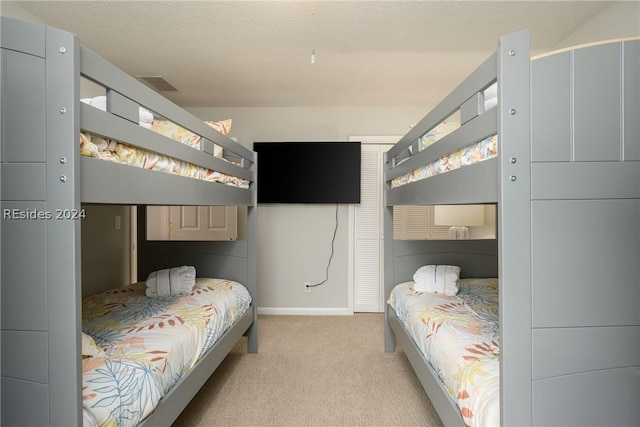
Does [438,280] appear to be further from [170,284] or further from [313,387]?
[170,284]

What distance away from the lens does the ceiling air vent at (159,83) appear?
3.19 m

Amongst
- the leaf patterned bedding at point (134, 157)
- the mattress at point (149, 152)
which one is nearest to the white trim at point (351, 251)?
the mattress at point (149, 152)

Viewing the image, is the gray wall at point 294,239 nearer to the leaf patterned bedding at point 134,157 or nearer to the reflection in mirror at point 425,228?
the reflection in mirror at point 425,228

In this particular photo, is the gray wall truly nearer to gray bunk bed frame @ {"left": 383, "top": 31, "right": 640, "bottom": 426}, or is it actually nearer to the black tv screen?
the black tv screen

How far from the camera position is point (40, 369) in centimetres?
96

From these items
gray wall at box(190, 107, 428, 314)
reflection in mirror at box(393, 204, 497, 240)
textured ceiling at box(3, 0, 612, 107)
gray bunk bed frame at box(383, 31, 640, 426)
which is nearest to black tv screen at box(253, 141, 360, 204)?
gray wall at box(190, 107, 428, 314)

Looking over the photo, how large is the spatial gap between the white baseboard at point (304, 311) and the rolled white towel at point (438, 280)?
1.62m

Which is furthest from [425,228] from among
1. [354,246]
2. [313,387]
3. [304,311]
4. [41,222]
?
[41,222]

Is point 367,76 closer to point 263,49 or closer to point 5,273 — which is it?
point 263,49

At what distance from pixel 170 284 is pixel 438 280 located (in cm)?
178

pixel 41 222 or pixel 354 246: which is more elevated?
pixel 41 222

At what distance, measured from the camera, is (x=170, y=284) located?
2486mm

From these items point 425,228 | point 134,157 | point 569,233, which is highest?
point 134,157

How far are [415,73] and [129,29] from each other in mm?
2088
